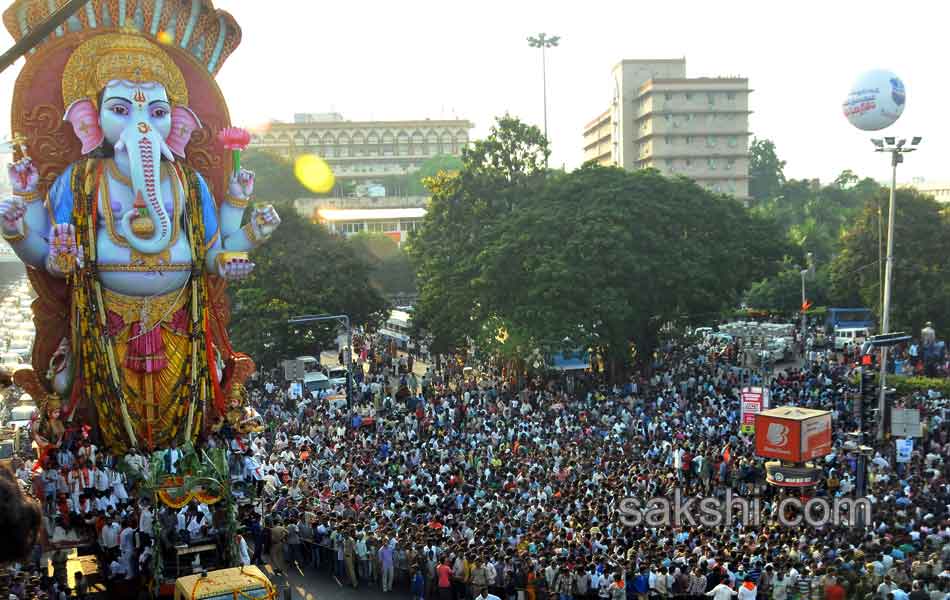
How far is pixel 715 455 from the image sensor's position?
21984mm

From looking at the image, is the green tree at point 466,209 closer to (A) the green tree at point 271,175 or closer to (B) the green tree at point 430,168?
(A) the green tree at point 271,175

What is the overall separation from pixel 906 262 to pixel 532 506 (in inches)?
1091

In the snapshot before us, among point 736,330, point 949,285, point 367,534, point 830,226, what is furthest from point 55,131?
point 830,226

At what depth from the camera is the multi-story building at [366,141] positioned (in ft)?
343

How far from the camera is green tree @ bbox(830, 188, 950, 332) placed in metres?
38.9

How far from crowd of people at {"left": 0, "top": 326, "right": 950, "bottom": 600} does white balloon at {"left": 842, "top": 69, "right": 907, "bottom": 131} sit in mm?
8994

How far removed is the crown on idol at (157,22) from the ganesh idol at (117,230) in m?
0.04

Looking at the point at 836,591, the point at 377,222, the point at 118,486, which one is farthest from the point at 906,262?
the point at 377,222

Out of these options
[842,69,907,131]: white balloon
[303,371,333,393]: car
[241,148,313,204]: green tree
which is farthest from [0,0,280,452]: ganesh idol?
[241,148,313,204]: green tree

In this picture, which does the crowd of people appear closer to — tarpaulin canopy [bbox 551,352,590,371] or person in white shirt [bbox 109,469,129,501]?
person in white shirt [bbox 109,469,129,501]

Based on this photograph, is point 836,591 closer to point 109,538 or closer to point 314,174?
point 109,538

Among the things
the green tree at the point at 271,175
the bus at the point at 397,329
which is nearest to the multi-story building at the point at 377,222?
the green tree at the point at 271,175

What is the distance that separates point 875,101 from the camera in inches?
1213

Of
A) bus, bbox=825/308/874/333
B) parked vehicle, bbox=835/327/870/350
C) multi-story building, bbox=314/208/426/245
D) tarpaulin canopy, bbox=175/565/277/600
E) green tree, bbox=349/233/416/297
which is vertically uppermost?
multi-story building, bbox=314/208/426/245
